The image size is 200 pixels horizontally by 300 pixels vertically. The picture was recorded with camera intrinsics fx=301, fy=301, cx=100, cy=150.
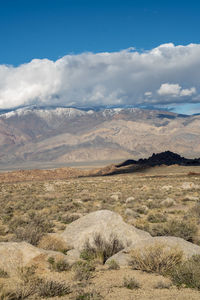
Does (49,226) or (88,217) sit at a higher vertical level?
(88,217)

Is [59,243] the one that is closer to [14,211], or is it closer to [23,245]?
[23,245]

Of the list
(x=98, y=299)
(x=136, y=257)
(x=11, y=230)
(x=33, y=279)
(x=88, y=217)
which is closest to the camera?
(x=98, y=299)

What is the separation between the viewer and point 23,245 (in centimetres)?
902

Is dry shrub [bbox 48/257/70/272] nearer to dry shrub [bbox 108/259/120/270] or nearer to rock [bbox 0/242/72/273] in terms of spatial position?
rock [bbox 0/242/72/273]

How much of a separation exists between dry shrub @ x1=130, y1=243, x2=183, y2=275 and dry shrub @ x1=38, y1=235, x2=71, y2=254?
317cm

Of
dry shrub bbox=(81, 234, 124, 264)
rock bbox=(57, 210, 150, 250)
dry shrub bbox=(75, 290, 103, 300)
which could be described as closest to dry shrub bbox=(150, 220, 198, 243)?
rock bbox=(57, 210, 150, 250)

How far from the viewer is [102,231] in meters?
11.7

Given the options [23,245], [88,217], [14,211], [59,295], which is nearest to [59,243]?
[88,217]

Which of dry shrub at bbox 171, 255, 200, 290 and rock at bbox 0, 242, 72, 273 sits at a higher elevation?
rock at bbox 0, 242, 72, 273

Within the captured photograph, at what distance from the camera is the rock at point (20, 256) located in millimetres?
8234

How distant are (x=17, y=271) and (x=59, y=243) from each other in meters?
3.64

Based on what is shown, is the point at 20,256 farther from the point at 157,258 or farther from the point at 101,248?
the point at 157,258

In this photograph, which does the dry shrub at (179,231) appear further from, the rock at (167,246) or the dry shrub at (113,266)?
the dry shrub at (113,266)

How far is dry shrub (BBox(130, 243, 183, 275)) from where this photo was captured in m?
8.54
